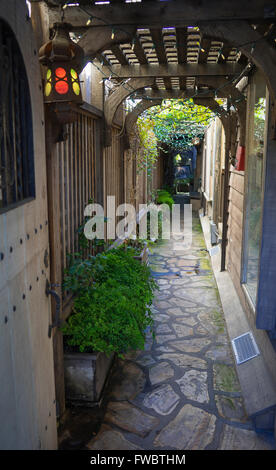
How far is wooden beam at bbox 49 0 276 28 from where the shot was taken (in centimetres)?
341

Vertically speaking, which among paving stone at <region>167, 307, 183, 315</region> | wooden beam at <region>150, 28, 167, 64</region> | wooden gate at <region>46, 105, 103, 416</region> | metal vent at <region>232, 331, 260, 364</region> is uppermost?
wooden beam at <region>150, 28, 167, 64</region>

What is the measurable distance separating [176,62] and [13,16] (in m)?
4.41

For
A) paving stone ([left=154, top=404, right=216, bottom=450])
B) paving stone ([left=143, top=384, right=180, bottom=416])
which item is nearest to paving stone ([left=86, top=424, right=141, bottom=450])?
paving stone ([left=154, top=404, right=216, bottom=450])

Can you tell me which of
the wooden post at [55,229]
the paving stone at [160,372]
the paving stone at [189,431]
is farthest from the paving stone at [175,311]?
the wooden post at [55,229]

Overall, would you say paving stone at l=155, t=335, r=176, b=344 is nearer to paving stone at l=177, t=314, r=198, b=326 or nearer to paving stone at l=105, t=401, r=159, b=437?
paving stone at l=177, t=314, r=198, b=326

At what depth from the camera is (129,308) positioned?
4258 mm

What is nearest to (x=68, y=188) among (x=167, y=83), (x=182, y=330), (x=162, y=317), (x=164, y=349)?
(x=164, y=349)

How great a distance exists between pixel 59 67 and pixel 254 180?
131 inches

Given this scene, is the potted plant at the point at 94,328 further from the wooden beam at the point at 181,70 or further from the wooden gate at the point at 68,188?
the wooden beam at the point at 181,70

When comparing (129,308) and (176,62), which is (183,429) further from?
(176,62)

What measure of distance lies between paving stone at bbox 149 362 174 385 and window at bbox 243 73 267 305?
1.33 meters

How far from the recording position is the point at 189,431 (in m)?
3.69

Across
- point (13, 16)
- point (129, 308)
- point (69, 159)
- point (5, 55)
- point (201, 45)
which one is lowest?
point (129, 308)
